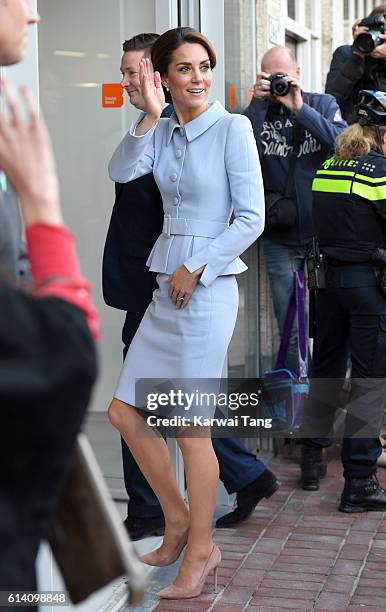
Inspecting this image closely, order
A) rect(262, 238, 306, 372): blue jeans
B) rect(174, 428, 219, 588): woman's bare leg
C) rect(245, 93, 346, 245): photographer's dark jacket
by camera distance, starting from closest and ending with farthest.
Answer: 1. rect(174, 428, 219, 588): woman's bare leg
2. rect(245, 93, 346, 245): photographer's dark jacket
3. rect(262, 238, 306, 372): blue jeans

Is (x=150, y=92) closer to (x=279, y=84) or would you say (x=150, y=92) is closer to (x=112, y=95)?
(x=112, y=95)

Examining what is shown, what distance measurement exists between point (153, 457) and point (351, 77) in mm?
3361

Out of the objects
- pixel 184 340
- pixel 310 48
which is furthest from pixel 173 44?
pixel 310 48

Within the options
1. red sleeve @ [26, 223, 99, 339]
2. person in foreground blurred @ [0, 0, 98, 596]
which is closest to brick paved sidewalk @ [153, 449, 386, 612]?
person in foreground blurred @ [0, 0, 98, 596]

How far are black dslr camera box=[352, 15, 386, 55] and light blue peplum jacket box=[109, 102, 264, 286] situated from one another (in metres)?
2.54

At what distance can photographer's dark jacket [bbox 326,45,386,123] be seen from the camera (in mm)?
6277

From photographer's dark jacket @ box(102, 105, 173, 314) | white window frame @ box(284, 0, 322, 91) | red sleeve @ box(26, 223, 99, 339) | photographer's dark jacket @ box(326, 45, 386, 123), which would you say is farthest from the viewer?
white window frame @ box(284, 0, 322, 91)

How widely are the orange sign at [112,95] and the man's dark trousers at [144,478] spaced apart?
1.21 meters

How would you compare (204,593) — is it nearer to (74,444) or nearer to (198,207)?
Answer: (198,207)

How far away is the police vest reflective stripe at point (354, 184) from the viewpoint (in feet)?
16.3

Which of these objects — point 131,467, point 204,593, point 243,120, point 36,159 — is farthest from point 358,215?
point 36,159

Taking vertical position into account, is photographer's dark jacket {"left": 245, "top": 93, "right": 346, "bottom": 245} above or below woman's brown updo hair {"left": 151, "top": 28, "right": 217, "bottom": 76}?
below

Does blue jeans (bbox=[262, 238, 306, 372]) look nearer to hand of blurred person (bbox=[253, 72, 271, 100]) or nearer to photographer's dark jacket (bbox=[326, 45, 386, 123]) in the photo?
hand of blurred person (bbox=[253, 72, 271, 100])

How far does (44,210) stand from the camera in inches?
54.5
